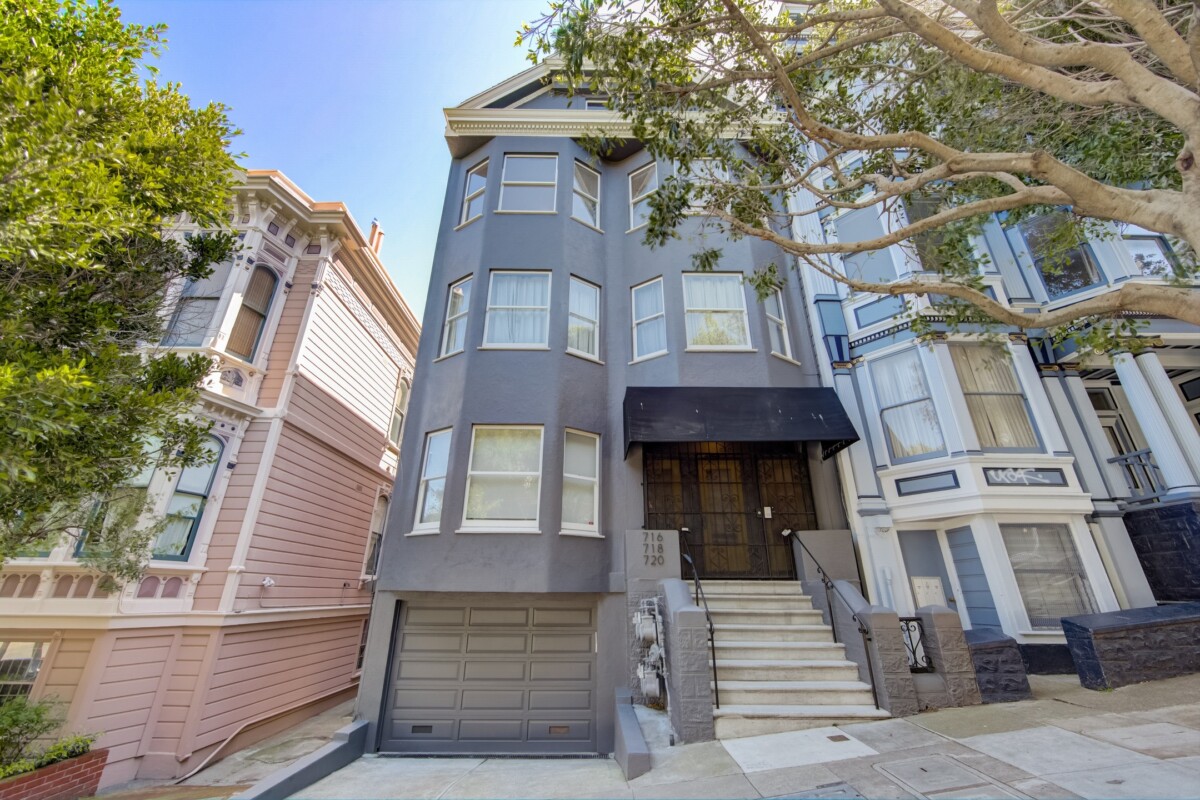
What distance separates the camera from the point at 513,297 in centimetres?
1038

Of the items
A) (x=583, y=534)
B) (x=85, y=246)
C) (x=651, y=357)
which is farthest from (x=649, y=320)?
(x=85, y=246)

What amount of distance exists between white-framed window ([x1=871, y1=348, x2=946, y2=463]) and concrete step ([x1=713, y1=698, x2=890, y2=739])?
5.04 m

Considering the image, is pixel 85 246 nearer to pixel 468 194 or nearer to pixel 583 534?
pixel 583 534

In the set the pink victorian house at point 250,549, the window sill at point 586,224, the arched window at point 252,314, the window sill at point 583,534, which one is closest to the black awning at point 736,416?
the window sill at point 583,534

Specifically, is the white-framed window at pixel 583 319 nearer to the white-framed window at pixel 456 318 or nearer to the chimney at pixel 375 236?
the white-framed window at pixel 456 318

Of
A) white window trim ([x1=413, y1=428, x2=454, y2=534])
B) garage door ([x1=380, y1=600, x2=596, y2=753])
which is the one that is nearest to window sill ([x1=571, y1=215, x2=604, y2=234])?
white window trim ([x1=413, y1=428, x2=454, y2=534])

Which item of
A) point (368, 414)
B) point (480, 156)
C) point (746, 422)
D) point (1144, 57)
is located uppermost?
point (480, 156)

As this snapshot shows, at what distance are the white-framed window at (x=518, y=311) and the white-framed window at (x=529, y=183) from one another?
183cm

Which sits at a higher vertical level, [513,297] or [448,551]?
[513,297]

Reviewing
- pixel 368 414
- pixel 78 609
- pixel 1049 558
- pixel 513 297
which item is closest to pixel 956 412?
pixel 1049 558

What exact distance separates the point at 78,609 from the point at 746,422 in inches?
433

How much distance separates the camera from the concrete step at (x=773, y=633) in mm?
7242

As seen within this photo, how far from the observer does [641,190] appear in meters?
12.0

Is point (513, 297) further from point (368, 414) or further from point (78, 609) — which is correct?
point (78, 609)
